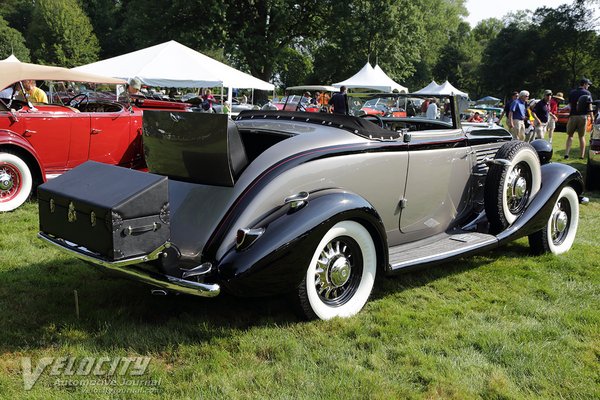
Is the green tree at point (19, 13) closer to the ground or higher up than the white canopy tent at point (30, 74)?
higher up

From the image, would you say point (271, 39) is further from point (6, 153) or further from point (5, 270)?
point (5, 270)

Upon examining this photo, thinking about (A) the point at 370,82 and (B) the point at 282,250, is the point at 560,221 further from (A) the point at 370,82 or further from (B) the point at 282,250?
(A) the point at 370,82

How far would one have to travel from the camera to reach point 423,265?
3.55 metres

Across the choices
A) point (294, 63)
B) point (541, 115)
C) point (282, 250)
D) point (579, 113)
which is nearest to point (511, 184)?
point (282, 250)

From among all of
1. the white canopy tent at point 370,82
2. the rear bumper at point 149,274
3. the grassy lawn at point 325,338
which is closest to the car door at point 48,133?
the grassy lawn at point 325,338

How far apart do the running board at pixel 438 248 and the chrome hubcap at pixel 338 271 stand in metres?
0.25

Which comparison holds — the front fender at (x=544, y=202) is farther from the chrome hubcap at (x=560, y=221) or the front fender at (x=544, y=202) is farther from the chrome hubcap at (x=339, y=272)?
the chrome hubcap at (x=339, y=272)

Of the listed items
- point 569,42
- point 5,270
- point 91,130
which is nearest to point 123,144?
point 91,130

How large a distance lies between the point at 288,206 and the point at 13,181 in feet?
15.5

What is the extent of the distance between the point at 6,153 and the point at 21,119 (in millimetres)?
546

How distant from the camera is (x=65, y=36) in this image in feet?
166

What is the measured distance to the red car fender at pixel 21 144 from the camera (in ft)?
20.1

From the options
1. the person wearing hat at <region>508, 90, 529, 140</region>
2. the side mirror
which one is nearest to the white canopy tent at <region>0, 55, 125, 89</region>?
the side mirror

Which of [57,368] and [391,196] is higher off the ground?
[391,196]
